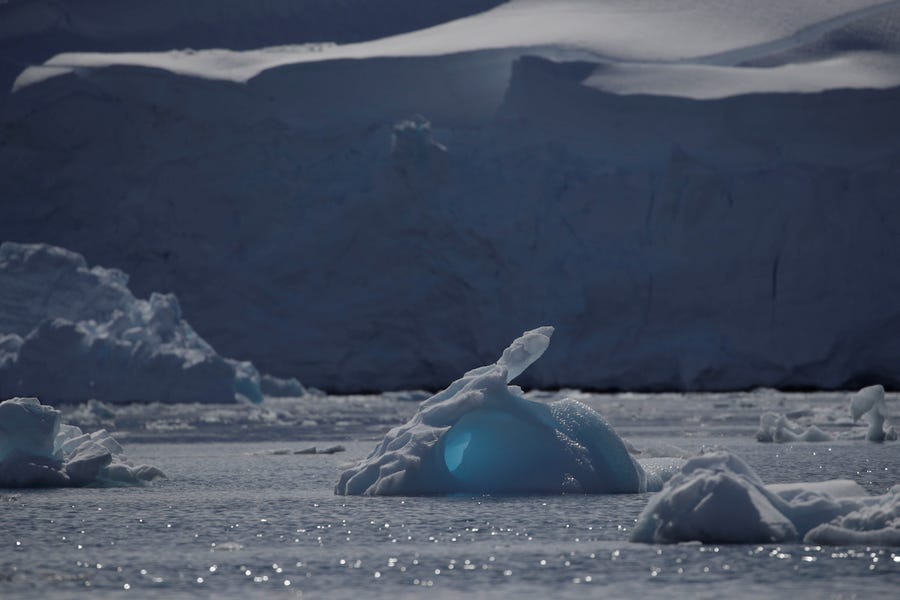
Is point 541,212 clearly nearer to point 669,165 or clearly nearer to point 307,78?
point 669,165

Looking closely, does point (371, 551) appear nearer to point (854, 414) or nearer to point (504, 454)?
point (504, 454)

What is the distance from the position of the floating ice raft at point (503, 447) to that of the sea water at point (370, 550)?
20 centimetres

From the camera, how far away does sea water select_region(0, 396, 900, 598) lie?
768cm

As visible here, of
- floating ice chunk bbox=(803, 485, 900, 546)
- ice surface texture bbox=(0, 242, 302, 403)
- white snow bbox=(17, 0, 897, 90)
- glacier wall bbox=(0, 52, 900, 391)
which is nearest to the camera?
floating ice chunk bbox=(803, 485, 900, 546)

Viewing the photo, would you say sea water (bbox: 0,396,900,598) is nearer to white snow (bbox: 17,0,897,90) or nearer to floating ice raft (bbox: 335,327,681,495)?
floating ice raft (bbox: 335,327,681,495)

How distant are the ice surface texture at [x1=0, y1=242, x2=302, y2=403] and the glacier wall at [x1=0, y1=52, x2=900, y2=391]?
11.0ft

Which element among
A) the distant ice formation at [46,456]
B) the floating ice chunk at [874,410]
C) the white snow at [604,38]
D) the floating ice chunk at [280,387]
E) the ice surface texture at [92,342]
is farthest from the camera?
the white snow at [604,38]

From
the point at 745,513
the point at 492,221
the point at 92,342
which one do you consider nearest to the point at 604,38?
the point at 492,221

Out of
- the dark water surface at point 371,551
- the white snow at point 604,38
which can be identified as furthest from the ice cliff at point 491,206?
the dark water surface at point 371,551

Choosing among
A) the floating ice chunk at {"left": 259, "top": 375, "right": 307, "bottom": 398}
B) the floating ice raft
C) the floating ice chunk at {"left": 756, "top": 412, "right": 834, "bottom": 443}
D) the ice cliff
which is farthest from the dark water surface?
the floating ice chunk at {"left": 259, "top": 375, "right": 307, "bottom": 398}

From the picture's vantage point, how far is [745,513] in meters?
8.94

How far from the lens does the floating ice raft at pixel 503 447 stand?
1216cm

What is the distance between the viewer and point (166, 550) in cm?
941

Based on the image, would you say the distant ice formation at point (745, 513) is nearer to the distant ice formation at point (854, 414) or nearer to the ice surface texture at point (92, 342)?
the distant ice formation at point (854, 414)
